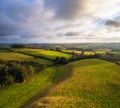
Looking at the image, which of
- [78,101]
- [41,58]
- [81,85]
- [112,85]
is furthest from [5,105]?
[41,58]

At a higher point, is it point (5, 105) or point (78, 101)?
point (78, 101)

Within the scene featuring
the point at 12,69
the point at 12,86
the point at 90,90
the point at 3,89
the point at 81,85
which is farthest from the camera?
the point at 12,69

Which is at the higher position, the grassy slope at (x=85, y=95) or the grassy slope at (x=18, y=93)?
the grassy slope at (x=85, y=95)

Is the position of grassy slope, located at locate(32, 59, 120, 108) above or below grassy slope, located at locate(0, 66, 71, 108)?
above

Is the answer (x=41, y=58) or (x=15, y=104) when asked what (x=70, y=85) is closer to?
(x=15, y=104)

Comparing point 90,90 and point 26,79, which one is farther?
point 26,79

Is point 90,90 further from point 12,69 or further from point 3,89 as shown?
point 12,69

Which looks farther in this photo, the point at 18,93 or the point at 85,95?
the point at 18,93

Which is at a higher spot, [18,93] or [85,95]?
[85,95]

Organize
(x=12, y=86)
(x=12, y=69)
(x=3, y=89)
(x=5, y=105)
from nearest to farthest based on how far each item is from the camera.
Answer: (x=5, y=105)
(x=3, y=89)
(x=12, y=86)
(x=12, y=69)

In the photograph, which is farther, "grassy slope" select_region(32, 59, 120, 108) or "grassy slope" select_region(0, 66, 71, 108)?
"grassy slope" select_region(0, 66, 71, 108)
